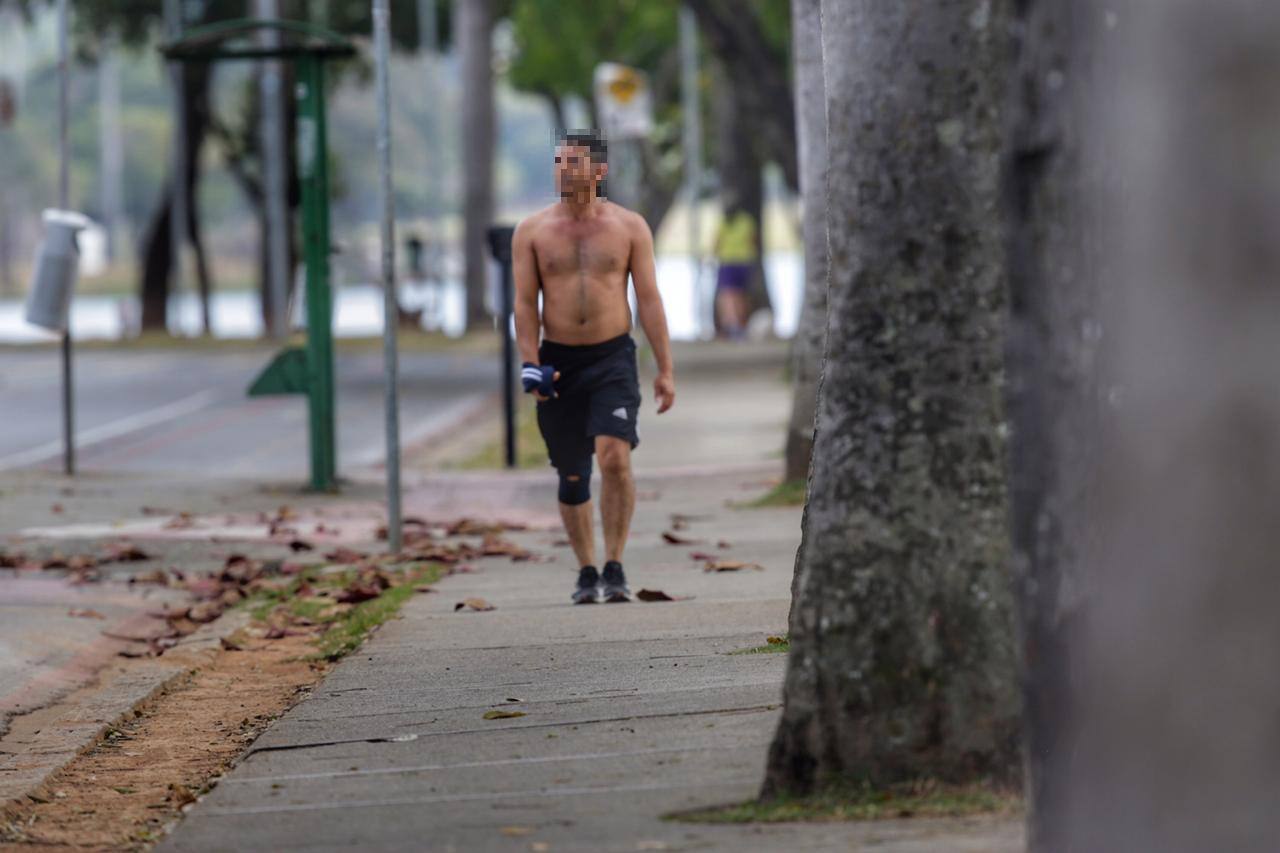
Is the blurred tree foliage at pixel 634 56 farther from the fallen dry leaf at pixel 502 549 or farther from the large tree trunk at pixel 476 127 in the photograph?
the fallen dry leaf at pixel 502 549

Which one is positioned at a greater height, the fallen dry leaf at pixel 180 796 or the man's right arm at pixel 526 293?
the man's right arm at pixel 526 293

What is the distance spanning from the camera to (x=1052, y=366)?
4141 mm

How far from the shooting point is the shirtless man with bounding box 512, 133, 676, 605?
8.53 metres

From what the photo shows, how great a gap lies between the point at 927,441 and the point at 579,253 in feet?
12.7

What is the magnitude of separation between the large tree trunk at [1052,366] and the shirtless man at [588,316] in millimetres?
4347

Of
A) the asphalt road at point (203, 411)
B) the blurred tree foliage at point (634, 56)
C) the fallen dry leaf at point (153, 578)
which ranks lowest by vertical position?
the asphalt road at point (203, 411)

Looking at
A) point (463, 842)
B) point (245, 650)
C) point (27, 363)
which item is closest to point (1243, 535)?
point (463, 842)

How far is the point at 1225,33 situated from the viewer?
11.0 feet

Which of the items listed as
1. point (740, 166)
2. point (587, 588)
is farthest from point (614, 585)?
point (740, 166)

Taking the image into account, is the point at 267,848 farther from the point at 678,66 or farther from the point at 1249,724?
the point at 678,66

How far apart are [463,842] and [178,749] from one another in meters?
2.11

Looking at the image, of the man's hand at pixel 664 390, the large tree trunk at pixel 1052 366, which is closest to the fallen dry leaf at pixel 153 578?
the man's hand at pixel 664 390

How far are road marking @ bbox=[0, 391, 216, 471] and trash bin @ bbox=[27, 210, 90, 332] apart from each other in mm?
1556

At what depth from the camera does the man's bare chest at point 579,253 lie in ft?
28.0
